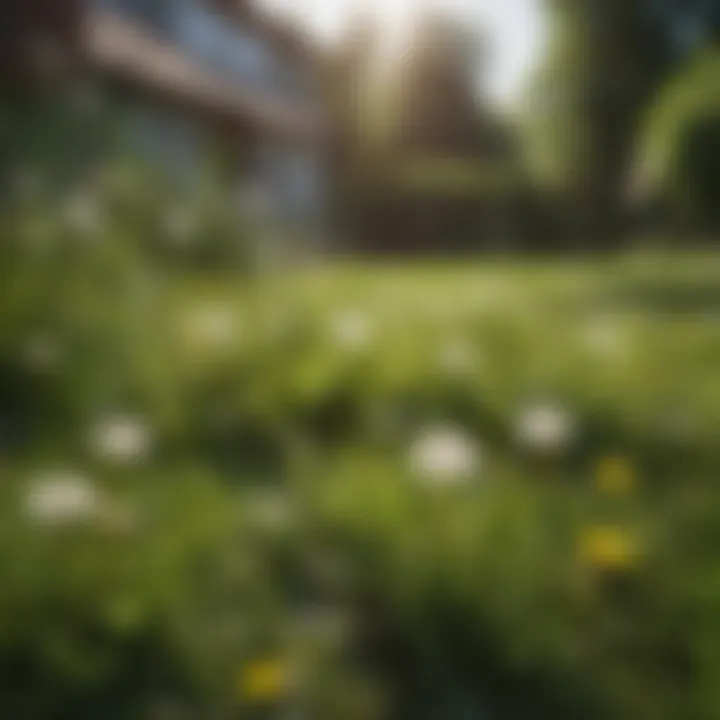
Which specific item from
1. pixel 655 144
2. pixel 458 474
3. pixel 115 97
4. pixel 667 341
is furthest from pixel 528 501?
pixel 115 97

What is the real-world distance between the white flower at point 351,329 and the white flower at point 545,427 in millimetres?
128

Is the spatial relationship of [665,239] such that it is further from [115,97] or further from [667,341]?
[115,97]

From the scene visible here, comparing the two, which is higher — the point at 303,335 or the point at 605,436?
the point at 303,335

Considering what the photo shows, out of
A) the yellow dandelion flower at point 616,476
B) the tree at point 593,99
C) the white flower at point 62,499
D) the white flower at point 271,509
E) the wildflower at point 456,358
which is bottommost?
the yellow dandelion flower at point 616,476

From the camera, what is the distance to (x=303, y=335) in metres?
0.84

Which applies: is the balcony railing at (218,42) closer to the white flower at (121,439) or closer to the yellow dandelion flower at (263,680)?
the white flower at (121,439)

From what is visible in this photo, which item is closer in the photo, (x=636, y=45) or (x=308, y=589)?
(x=308, y=589)

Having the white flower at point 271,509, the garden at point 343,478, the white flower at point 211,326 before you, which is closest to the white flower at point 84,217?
the garden at point 343,478

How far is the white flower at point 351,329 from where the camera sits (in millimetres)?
831

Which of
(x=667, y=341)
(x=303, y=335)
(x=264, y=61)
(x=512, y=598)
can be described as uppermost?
(x=264, y=61)

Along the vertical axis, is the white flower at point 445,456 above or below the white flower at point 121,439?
below

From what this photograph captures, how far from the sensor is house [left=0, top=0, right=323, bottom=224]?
2.76 ft

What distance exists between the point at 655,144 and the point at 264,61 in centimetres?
29

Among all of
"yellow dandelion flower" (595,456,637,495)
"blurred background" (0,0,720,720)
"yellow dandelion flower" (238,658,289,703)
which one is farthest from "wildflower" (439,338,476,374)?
"yellow dandelion flower" (238,658,289,703)
